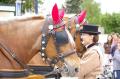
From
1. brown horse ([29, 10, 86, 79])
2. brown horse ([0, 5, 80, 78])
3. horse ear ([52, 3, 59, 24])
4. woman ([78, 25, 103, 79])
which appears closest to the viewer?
horse ear ([52, 3, 59, 24])

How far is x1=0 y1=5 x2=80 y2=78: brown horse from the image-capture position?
17.3 ft

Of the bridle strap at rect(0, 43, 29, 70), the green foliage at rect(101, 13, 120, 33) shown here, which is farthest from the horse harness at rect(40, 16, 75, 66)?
the green foliage at rect(101, 13, 120, 33)

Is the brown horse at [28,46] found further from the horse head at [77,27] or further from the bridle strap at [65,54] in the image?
the horse head at [77,27]

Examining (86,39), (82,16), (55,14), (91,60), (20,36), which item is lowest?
(91,60)

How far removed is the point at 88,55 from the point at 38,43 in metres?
1.63

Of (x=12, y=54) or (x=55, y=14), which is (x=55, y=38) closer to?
(x=55, y=14)

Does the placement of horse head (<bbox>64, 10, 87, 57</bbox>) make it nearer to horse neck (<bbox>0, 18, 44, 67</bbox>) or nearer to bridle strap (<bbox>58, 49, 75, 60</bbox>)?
horse neck (<bbox>0, 18, 44, 67</bbox>)

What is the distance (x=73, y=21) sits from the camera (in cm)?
815

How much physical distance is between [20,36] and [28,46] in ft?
0.58

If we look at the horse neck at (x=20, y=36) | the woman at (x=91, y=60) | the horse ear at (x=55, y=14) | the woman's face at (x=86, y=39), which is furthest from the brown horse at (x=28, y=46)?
the woman's face at (x=86, y=39)

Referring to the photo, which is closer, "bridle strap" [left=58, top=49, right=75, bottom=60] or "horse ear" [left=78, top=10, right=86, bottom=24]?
"bridle strap" [left=58, top=49, right=75, bottom=60]

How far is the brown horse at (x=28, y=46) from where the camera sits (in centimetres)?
527

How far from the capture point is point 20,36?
5.38 m

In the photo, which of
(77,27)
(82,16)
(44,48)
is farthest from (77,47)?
(44,48)
